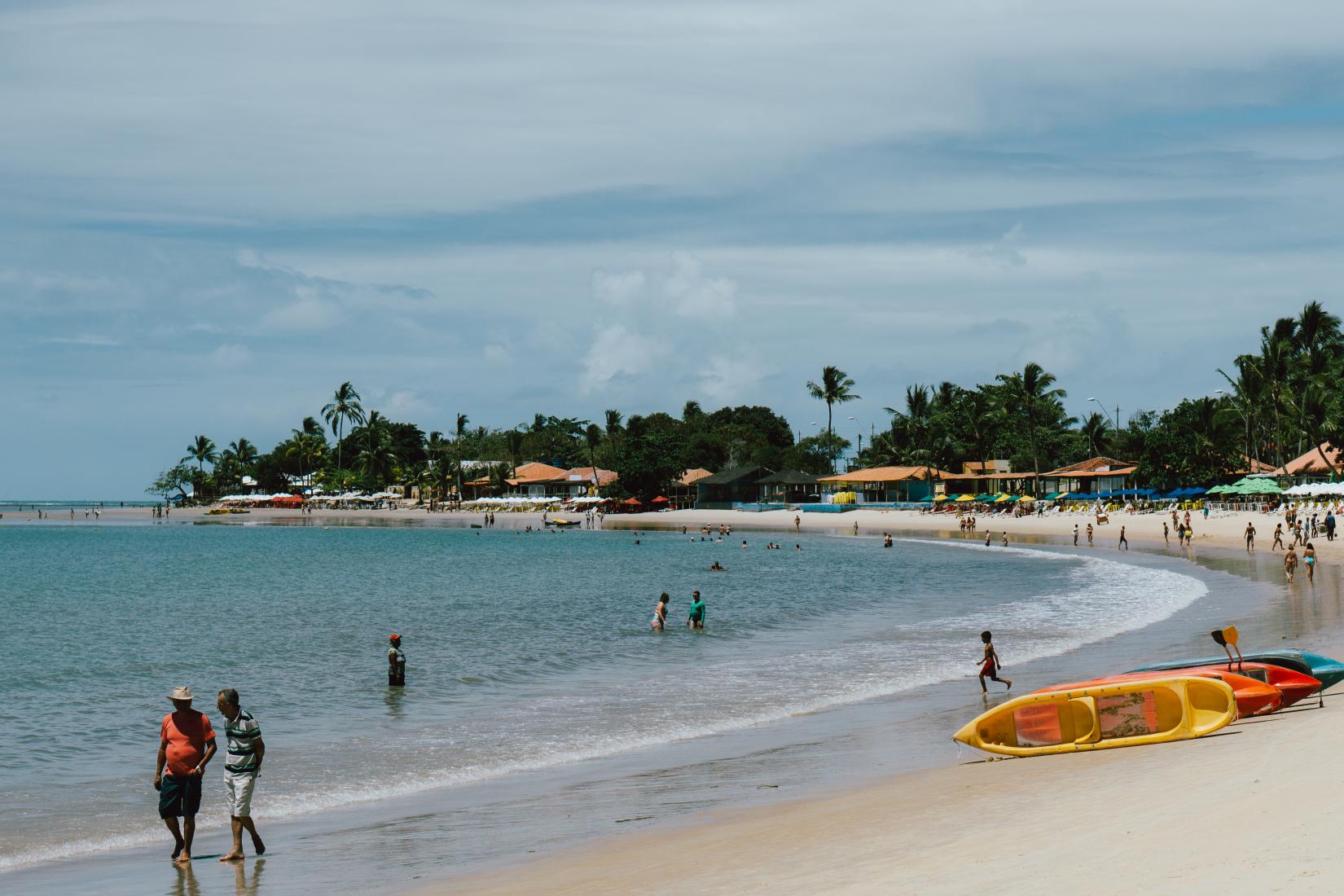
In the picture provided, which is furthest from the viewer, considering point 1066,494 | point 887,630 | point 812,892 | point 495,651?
point 1066,494

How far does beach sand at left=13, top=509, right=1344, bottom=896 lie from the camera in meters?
7.50

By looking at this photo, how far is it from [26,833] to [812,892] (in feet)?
28.7

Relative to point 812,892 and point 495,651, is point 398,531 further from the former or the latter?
point 812,892

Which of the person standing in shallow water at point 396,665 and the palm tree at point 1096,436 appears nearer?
the person standing in shallow water at point 396,665

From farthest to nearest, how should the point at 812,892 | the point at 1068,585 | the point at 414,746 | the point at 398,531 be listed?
the point at 398,531
the point at 1068,585
the point at 414,746
the point at 812,892

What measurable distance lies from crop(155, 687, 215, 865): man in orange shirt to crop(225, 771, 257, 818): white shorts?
0.92 ft

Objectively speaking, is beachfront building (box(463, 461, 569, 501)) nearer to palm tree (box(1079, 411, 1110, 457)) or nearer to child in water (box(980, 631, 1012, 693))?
palm tree (box(1079, 411, 1110, 457))

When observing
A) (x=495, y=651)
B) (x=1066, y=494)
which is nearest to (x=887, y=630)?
(x=495, y=651)

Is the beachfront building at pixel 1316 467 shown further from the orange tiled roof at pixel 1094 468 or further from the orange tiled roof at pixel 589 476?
the orange tiled roof at pixel 589 476

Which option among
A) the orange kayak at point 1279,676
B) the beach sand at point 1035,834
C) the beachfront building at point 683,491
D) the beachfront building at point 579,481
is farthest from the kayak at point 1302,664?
the beachfront building at point 579,481

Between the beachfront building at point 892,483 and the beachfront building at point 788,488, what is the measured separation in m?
1.98

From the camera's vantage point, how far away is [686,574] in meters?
51.9

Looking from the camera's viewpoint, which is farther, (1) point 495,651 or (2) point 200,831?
(1) point 495,651

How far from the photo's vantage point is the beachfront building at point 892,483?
109938 millimetres
